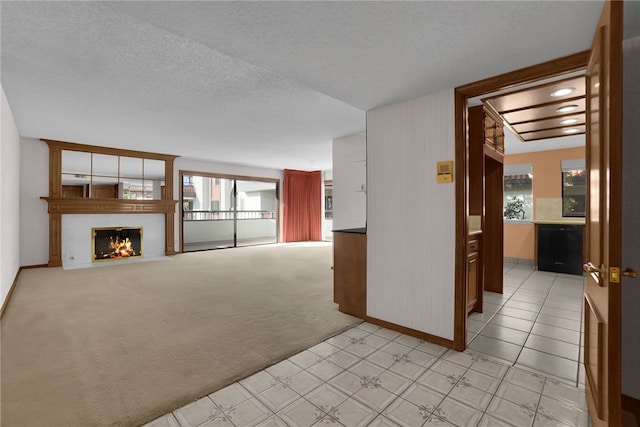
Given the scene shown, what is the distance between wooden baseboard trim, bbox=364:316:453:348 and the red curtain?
23.4 feet

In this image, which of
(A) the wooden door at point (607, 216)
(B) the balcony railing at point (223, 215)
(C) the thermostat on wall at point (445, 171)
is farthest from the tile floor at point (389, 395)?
(B) the balcony railing at point (223, 215)

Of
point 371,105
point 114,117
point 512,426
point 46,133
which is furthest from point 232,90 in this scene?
point 46,133

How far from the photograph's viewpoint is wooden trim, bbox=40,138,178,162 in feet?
18.8

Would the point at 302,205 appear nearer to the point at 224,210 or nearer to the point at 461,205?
the point at 224,210

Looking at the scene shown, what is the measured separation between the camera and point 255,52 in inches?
77.1

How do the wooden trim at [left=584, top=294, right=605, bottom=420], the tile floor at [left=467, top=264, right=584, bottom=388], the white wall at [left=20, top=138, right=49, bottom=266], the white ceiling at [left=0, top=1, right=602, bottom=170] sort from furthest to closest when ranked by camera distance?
the white wall at [left=20, top=138, right=49, bottom=266], the tile floor at [left=467, top=264, right=584, bottom=388], the white ceiling at [left=0, top=1, right=602, bottom=170], the wooden trim at [left=584, top=294, right=605, bottom=420]

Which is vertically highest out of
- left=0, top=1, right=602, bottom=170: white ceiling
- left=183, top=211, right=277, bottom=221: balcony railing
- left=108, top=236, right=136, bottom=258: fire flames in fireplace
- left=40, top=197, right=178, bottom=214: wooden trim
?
left=0, top=1, right=602, bottom=170: white ceiling

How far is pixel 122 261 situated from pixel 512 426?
7.22 m

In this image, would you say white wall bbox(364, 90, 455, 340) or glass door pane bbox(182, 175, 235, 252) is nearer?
white wall bbox(364, 90, 455, 340)

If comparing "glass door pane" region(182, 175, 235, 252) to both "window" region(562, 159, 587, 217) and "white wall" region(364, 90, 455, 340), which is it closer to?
"white wall" region(364, 90, 455, 340)

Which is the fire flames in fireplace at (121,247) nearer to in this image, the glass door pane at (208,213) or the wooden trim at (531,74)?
the glass door pane at (208,213)

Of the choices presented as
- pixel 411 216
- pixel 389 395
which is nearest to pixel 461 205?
pixel 411 216

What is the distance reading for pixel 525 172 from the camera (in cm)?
616

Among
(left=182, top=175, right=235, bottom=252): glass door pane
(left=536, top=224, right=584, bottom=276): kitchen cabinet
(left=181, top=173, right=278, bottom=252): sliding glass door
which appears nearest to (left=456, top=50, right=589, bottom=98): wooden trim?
(left=536, top=224, right=584, bottom=276): kitchen cabinet
